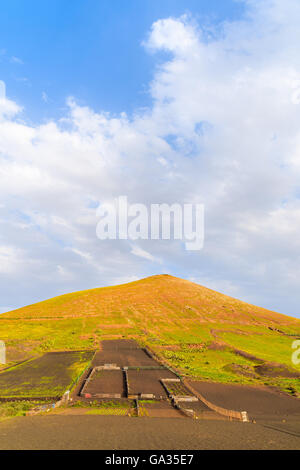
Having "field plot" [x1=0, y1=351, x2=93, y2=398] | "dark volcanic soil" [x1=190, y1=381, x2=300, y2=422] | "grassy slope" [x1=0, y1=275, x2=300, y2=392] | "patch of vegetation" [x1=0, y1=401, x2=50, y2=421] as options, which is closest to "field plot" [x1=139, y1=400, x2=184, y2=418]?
"dark volcanic soil" [x1=190, y1=381, x2=300, y2=422]

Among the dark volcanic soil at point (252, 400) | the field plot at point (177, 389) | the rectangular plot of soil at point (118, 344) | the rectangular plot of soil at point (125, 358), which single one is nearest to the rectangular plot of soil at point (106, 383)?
the field plot at point (177, 389)

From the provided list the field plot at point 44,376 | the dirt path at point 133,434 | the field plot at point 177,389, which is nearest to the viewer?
the dirt path at point 133,434

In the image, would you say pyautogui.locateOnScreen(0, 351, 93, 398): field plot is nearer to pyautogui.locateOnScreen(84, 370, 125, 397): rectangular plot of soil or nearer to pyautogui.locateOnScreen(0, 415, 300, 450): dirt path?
pyautogui.locateOnScreen(84, 370, 125, 397): rectangular plot of soil

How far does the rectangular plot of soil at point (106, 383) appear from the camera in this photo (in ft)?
113

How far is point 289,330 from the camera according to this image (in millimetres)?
99000

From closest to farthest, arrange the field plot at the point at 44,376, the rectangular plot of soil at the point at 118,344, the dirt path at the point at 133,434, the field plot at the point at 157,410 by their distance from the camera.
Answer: the dirt path at the point at 133,434 → the field plot at the point at 157,410 → the field plot at the point at 44,376 → the rectangular plot of soil at the point at 118,344

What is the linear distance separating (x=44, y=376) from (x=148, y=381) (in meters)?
16.5

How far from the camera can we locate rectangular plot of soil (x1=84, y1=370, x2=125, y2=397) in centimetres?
3459

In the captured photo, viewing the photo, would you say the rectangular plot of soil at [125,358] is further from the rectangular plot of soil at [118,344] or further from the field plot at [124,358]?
the rectangular plot of soil at [118,344]

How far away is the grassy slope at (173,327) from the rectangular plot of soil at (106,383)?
12.0m

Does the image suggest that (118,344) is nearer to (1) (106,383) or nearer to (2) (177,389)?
(1) (106,383)

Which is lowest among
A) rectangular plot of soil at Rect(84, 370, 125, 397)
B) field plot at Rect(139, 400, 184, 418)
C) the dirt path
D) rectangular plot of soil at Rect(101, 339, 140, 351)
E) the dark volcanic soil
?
rectangular plot of soil at Rect(101, 339, 140, 351)

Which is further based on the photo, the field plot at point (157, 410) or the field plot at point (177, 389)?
the field plot at point (177, 389)

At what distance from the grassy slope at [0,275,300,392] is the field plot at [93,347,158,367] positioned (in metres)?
4.59
